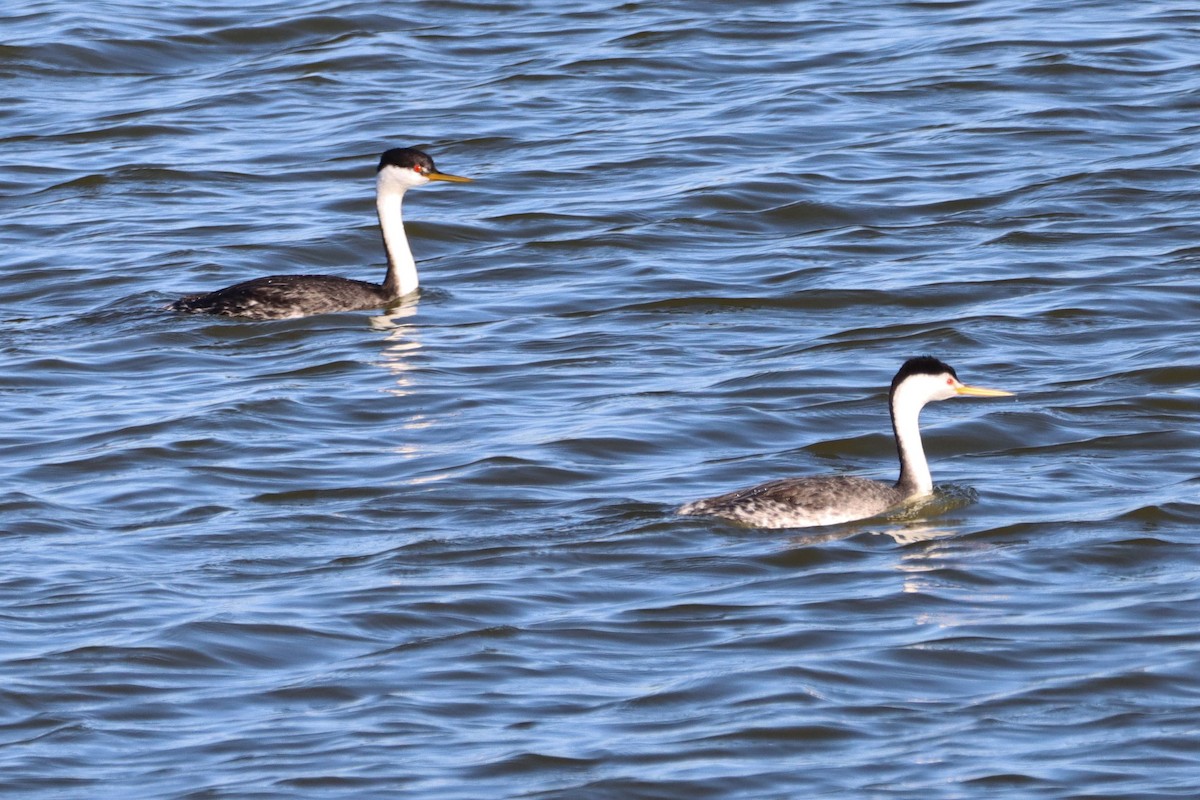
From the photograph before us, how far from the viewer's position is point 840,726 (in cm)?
889

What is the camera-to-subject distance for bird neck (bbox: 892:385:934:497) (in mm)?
11711

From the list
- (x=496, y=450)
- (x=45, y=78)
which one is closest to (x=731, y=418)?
(x=496, y=450)

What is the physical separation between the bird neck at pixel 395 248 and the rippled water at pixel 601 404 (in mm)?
377

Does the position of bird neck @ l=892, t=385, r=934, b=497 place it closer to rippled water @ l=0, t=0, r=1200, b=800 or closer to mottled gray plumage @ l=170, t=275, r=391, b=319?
rippled water @ l=0, t=0, r=1200, b=800

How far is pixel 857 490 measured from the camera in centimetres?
1147

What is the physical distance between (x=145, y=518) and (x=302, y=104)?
11.6 metres

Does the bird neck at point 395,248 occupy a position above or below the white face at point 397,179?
below

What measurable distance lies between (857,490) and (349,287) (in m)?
5.94

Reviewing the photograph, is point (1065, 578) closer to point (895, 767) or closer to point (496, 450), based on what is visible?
point (895, 767)

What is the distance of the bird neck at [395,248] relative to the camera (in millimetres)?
16656

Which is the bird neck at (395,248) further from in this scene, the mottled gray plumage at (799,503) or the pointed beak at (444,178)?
the mottled gray plumage at (799,503)

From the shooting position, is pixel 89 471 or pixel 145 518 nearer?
pixel 145 518

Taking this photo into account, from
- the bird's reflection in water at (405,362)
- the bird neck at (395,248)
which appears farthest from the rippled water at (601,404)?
the bird neck at (395,248)

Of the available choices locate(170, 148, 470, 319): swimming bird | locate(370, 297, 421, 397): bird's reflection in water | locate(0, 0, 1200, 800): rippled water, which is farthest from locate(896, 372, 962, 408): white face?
locate(170, 148, 470, 319): swimming bird
